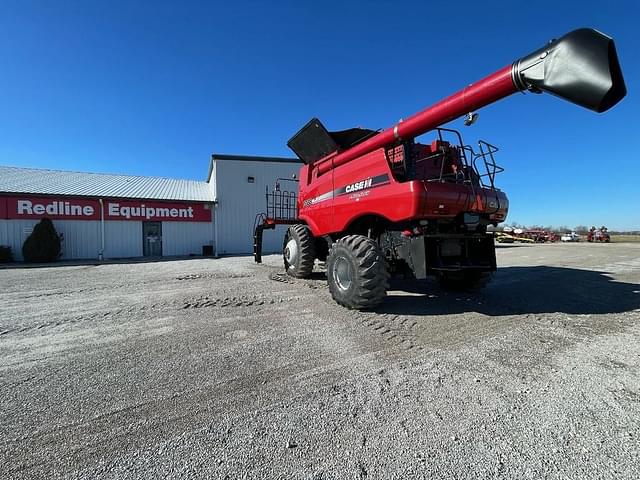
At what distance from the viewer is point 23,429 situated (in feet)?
6.59

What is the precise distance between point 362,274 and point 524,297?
12.1ft

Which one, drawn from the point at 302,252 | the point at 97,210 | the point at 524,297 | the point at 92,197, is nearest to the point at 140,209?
the point at 97,210

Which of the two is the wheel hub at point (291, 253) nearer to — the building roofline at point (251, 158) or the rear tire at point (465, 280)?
the rear tire at point (465, 280)

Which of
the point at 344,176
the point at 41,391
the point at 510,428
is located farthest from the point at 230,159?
the point at 510,428

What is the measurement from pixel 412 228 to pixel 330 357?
2.58 m

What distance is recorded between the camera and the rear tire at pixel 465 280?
5.79 meters

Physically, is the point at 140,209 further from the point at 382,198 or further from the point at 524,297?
the point at 524,297

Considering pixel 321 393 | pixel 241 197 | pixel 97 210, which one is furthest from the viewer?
pixel 241 197

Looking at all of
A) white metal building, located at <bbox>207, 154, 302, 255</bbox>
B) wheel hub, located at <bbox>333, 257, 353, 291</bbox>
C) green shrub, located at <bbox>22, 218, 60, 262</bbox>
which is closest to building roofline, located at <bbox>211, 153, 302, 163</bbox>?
white metal building, located at <bbox>207, 154, 302, 255</bbox>

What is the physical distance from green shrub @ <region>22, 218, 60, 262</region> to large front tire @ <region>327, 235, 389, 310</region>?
1815 cm

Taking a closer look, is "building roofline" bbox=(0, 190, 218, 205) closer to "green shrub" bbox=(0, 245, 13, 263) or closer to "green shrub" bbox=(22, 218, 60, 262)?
"green shrub" bbox=(22, 218, 60, 262)

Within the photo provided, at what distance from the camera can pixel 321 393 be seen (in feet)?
7.98

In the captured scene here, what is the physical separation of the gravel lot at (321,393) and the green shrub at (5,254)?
50.7 ft

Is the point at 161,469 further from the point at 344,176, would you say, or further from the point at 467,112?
the point at 344,176
